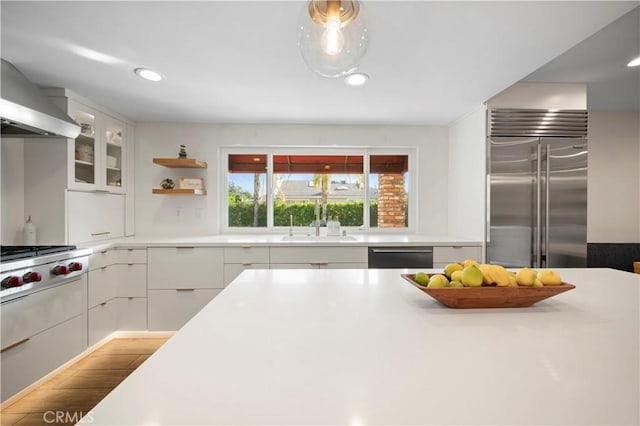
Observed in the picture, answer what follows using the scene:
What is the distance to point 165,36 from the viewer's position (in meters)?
1.75

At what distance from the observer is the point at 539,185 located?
2799mm

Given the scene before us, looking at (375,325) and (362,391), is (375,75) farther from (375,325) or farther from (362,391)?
(362,391)

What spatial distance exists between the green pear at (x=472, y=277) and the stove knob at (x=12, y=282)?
229 centimetres

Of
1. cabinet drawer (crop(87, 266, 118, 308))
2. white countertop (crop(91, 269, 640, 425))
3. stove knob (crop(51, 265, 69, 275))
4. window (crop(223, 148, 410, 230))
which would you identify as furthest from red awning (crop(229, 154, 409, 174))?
white countertop (crop(91, 269, 640, 425))

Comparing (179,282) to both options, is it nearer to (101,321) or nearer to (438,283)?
(101,321)

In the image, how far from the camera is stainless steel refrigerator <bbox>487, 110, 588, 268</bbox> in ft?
9.21

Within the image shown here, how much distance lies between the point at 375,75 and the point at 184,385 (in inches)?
88.2

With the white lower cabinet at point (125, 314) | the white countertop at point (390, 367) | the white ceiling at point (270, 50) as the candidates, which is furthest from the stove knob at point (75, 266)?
the white countertop at point (390, 367)

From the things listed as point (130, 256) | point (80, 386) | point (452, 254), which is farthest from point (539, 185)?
point (80, 386)

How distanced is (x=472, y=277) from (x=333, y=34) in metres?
0.83

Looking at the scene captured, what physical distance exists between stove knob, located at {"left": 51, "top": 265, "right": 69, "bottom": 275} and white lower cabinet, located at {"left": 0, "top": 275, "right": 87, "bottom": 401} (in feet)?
0.36

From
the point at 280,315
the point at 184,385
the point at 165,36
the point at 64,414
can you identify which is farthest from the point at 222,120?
the point at 184,385

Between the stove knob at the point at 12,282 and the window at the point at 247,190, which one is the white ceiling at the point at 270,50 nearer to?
the window at the point at 247,190

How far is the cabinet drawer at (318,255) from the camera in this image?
287cm
